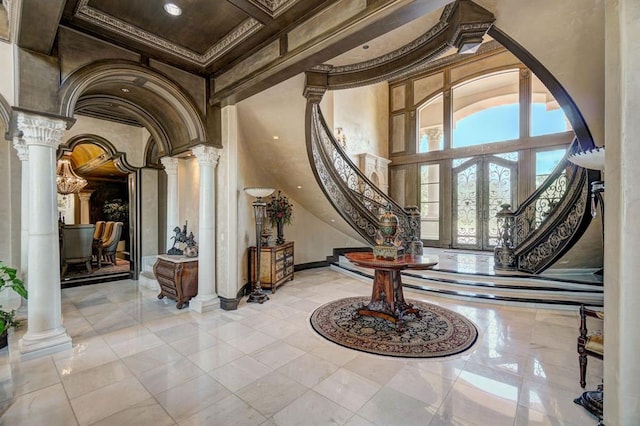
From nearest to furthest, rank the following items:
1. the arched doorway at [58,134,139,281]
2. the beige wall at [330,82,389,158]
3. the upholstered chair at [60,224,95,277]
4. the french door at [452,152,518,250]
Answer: the arched doorway at [58,134,139,281], the upholstered chair at [60,224,95,277], the french door at [452,152,518,250], the beige wall at [330,82,389,158]

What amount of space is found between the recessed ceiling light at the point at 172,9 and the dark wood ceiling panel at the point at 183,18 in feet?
0.14

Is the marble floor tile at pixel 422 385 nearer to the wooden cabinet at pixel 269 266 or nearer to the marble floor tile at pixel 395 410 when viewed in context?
the marble floor tile at pixel 395 410

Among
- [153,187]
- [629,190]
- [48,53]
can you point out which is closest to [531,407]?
[629,190]

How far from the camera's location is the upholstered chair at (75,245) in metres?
6.52

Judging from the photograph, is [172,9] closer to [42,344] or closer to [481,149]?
[42,344]

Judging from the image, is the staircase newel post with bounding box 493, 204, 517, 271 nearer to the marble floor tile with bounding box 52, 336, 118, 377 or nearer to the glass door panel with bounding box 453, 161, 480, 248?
the glass door panel with bounding box 453, 161, 480, 248

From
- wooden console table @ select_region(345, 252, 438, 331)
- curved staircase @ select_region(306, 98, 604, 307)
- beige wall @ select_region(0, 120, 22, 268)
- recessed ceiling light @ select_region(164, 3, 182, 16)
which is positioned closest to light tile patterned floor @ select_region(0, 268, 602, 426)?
curved staircase @ select_region(306, 98, 604, 307)

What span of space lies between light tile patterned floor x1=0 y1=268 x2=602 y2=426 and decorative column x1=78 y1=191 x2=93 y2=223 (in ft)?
32.8

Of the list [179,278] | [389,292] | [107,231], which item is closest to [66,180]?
[107,231]

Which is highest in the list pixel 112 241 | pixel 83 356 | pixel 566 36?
pixel 566 36

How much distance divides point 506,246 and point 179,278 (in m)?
6.05

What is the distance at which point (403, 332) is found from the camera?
346cm

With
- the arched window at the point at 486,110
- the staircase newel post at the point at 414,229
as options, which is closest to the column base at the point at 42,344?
the staircase newel post at the point at 414,229

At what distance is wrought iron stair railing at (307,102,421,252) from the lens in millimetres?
5613
